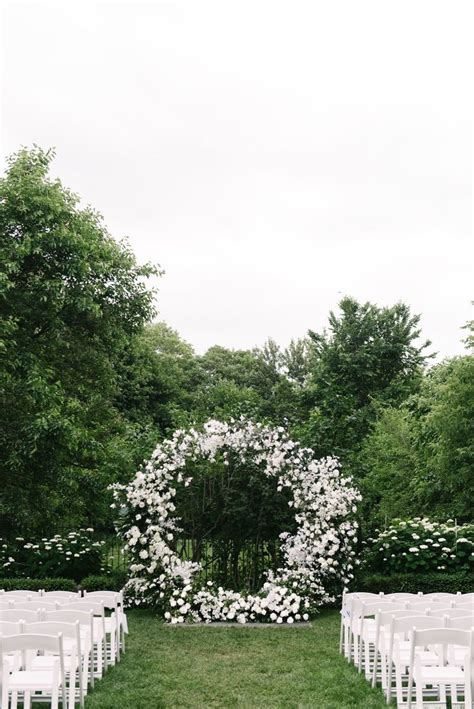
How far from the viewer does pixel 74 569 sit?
13070mm

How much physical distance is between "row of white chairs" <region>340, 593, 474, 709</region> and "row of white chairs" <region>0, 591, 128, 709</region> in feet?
8.37

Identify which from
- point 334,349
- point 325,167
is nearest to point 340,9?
point 325,167

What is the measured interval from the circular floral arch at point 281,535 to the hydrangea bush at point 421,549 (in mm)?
585

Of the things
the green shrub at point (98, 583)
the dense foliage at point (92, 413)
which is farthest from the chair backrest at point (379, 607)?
the green shrub at point (98, 583)

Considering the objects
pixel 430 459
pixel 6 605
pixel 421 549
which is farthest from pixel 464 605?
pixel 430 459

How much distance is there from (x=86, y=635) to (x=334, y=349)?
21.5m

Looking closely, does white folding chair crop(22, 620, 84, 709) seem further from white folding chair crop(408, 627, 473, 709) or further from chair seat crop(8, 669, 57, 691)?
white folding chair crop(408, 627, 473, 709)

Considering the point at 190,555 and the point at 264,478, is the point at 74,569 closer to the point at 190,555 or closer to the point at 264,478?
the point at 190,555

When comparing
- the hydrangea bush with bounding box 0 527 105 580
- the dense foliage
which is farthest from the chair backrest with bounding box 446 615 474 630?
the hydrangea bush with bounding box 0 527 105 580

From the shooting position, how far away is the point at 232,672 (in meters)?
7.85

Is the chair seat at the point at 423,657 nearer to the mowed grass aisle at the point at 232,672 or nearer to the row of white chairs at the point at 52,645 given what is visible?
the mowed grass aisle at the point at 232,672

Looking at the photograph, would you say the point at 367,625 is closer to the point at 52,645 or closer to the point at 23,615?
the point at 23,615

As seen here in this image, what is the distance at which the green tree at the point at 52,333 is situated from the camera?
1389cm

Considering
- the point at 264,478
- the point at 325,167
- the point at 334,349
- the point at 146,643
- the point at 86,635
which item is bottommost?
the point at 146,643
